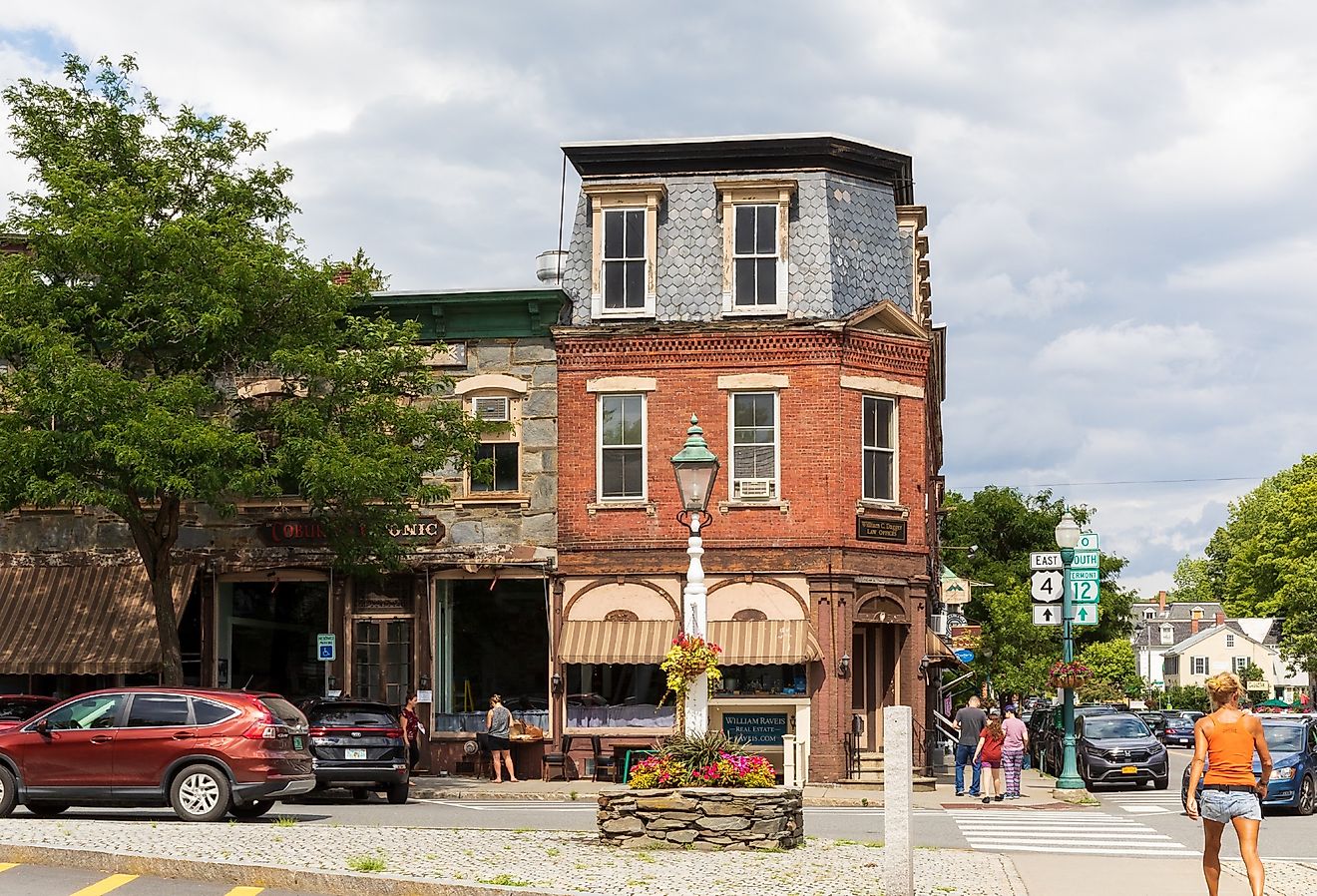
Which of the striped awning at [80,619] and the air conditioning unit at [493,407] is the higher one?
the air conditioning unit at [493,407]

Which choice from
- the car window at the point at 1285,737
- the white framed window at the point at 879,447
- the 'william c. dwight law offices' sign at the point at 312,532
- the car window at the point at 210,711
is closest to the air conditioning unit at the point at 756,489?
the white framed window at the point at 879,447

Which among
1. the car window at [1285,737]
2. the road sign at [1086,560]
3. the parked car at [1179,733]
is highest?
the road sign at [1086,560]

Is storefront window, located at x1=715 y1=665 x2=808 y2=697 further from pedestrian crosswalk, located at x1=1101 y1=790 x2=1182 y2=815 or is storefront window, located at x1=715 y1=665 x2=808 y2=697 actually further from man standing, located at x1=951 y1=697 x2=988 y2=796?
pedestrian crosswalk, located at x1=1101 y1=790 x2=1182 y2=815

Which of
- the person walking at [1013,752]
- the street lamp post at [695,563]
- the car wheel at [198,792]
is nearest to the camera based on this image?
the street lamp post at [695,563]

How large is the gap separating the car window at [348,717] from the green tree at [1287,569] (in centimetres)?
5370

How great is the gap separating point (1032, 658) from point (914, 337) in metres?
35.2

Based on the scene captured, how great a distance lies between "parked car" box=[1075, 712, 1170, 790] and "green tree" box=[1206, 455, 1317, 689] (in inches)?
1487

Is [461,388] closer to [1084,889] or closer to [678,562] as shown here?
[678,562]

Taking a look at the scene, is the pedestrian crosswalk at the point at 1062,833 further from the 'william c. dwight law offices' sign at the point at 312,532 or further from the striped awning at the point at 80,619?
the striped awning at the point at 80,619

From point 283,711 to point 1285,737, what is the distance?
53.8ft

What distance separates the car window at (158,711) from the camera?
19703 millimetres

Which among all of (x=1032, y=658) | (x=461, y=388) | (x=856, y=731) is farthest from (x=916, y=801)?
(x=1032, y=658)

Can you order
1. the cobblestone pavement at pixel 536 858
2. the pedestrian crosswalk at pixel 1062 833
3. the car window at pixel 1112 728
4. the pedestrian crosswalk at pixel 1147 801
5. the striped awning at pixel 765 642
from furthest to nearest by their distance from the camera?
1. the car window at pixel 1112 728
2. the striped awning at pixel 765 642
3. the pedestrian crosswalk at pixel 1147 801
4. the pedestrian crosswalk at pixel 1062 833
5. the cobblestone pavement at pixel 536 858

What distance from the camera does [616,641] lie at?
30.9 meters
